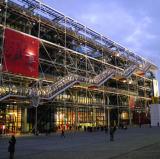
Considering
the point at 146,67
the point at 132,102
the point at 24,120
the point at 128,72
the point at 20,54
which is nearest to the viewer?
the point at 20,54

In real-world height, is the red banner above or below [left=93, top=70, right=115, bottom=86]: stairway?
below

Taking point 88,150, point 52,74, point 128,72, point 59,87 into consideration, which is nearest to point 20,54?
point 59,87

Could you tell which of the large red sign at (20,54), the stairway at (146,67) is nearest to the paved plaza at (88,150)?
the large red sign at (20,54)

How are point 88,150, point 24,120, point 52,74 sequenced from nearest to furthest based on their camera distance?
point 88,150 → point 24,120 → point 52,74

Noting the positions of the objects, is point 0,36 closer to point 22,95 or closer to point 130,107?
point 22,95

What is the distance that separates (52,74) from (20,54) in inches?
342

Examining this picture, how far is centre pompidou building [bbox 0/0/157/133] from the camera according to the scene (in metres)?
31.9

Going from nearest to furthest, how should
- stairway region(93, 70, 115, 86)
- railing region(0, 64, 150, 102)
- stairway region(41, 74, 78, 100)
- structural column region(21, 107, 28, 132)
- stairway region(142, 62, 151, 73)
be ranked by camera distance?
railing region(0, 64, 150, 102), stairway region(41, 74, 78, 100), structural column region(21, 107, 28, 132), stairway region(93, 70, 115, 86), stairway region(142, 62, 151, 73)

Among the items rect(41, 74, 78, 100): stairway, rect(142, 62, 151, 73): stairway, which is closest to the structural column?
rect(41, 74, 78, 100): stairway

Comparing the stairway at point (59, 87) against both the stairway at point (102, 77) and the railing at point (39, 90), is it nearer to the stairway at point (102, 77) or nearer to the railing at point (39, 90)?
the railing at point (39, 90)

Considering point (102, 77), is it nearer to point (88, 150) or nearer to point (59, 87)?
point (59, 87)

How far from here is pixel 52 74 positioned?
40.9 metres

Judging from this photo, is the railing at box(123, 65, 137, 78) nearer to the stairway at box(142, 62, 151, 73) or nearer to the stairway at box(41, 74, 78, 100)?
the stairway at box(142, 62, 151, 73)

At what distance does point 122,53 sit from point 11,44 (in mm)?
30884
